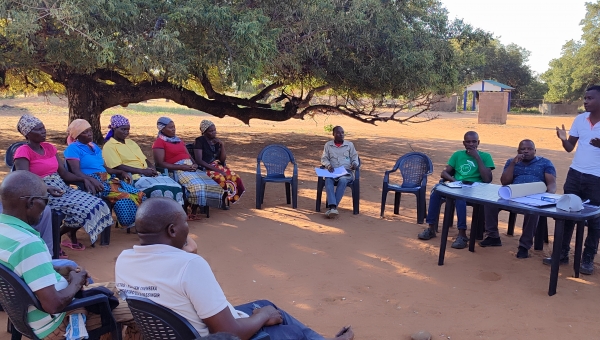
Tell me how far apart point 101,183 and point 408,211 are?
430cm

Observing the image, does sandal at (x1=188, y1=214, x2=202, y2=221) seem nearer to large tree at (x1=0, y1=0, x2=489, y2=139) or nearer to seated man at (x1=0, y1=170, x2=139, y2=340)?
large tree at (x1=0, y1=0, x2=489, y2=139)

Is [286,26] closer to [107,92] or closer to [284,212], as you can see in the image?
[284,212]

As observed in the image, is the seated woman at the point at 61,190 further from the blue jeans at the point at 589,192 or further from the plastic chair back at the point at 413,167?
the blue jeans at the point at 589,192

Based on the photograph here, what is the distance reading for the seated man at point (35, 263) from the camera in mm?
2422

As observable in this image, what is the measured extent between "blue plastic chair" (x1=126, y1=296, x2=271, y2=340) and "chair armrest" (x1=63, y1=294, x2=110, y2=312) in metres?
0.46

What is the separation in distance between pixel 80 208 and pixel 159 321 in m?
3.30

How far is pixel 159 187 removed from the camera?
6.10m

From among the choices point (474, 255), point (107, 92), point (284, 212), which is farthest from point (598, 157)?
point (107, 92)

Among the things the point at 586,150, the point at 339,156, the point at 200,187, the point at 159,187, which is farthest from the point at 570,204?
the point at 159,187

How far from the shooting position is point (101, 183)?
223 inches

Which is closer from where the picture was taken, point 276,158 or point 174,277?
point 174,277

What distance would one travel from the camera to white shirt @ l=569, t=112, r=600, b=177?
4.71 meters

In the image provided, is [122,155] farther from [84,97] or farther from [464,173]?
[84,97]

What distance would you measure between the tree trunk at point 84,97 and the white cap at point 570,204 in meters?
10.1
